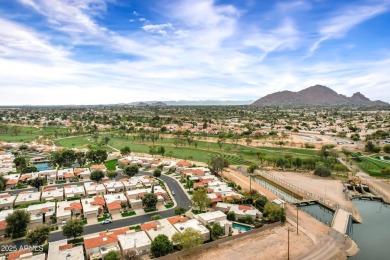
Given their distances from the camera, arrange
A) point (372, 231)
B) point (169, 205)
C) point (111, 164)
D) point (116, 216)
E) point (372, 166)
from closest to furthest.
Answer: point (372, 231)
point (116, 216)
point (169, 205)
point (111, 164)
point (372, 166)

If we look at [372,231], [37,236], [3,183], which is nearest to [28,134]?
[3,183]

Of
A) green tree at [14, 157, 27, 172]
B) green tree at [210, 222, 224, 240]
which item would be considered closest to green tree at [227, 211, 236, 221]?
green tree at [210, 222, 224, 240]

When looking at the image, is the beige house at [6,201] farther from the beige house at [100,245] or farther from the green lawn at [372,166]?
the green lawn at [372,166]

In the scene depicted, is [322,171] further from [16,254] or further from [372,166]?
[16,254]

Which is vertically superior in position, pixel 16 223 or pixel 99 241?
pixel 16 223

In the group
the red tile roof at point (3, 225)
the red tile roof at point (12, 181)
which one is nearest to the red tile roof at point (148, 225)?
the red tile roof at point (3, 225)

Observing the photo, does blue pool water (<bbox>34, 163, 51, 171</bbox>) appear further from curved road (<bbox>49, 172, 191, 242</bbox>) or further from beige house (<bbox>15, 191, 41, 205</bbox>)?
curved road (<bbox>49, 172, 191, 242</bbox>)
